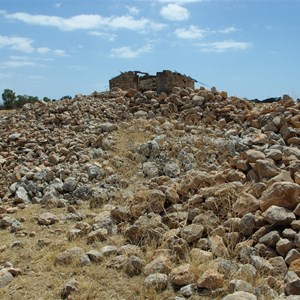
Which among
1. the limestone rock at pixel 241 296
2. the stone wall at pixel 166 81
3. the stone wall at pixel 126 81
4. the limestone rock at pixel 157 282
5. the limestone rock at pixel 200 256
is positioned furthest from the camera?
the stone wall at pixel 126 81

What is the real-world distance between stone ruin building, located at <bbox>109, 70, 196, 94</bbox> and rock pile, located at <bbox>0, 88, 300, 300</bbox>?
39 centimetres

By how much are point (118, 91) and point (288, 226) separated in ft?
20.4

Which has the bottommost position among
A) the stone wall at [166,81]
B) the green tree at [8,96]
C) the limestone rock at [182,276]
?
the limestone rock at [182,276]

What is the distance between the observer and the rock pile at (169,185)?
3529mm

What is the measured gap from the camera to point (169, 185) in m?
5.14

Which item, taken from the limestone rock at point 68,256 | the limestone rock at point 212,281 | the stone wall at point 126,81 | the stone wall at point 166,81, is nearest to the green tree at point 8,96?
the stone wall at point 126,81

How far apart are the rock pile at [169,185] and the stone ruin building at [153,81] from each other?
15.2 inches

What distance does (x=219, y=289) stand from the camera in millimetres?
3223

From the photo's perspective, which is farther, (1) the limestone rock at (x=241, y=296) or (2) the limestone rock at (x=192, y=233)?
(2) the limestone rock at (x=192, y=233)

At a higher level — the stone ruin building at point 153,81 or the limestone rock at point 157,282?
the stone ruin building at point 153,81

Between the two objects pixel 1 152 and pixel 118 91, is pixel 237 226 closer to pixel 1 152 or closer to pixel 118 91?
pixel 1 152

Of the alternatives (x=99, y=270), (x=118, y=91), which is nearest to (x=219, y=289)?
(x=99, y=270)

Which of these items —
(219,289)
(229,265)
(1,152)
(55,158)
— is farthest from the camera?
(1,152)

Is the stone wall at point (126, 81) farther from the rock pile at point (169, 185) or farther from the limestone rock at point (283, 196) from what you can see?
the limestone rock at point (283, 196)
